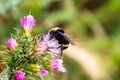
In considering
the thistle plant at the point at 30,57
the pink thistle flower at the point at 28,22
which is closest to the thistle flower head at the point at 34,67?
the thistle plant at the point at 30,57

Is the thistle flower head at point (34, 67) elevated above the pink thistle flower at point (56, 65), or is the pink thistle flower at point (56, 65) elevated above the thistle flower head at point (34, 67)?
the pink thistle flower at point (56, 65)

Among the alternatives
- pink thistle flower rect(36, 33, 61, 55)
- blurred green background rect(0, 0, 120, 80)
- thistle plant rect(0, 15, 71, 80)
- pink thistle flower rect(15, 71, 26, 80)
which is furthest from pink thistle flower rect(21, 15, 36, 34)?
blurred green background rect(0, 0, 120, 80)

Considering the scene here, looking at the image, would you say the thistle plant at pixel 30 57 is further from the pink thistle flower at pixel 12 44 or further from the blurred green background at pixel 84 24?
the blurred green background at pixel 84 24

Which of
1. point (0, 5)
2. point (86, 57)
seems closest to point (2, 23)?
point (0, 5)

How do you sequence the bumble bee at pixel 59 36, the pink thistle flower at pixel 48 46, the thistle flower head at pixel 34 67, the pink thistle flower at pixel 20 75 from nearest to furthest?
1. the pink thistle flower at pixel 20 75
2. the thistle flower head at pixel 34 67
3. the pink thistle flower at pixel 48 46
4. the bumble bee at pixel 59 36

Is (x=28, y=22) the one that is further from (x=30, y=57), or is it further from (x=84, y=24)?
(x=84, y=24)

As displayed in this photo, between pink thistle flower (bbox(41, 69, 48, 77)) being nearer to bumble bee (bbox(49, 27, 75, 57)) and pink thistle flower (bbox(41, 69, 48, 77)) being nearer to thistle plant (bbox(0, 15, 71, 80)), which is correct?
thistle plant (bbox(0, 15, 71, 80))

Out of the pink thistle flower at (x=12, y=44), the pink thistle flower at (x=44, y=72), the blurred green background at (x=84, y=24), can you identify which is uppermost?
the blurred green background at (x=84, y=24)
